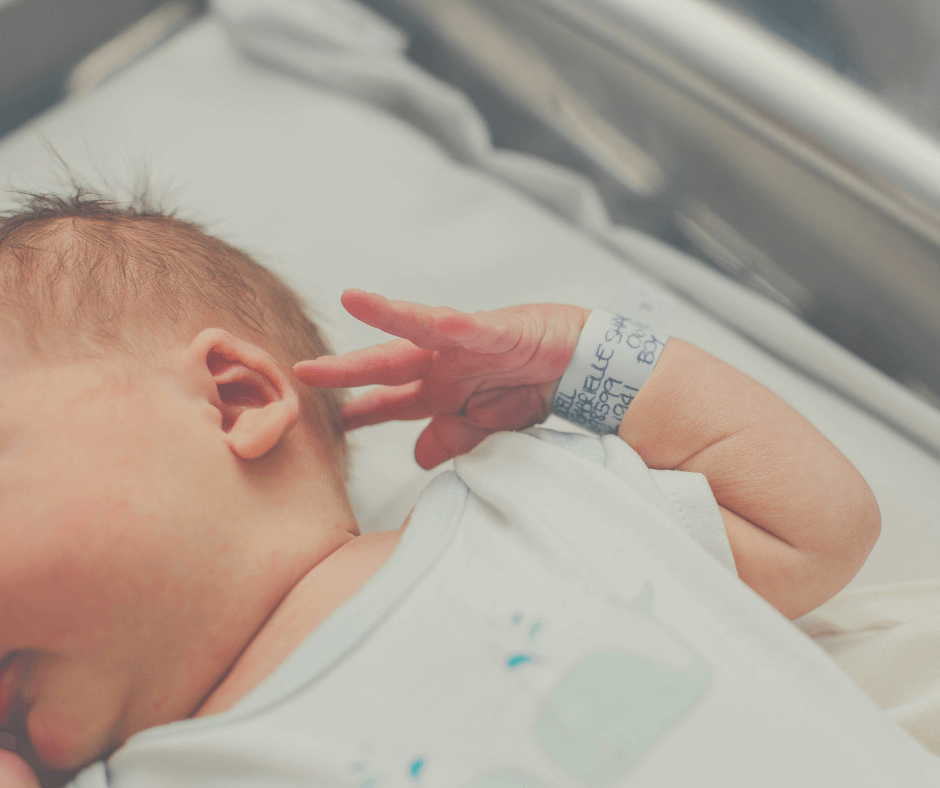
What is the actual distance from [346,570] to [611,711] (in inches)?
8.3

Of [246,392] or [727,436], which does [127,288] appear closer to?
[246,392]

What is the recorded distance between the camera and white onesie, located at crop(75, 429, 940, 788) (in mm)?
466

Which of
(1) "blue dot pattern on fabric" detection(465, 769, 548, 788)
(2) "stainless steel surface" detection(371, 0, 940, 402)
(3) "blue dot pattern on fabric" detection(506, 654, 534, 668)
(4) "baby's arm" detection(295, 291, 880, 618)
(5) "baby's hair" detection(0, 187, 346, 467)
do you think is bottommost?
(1) "blue dot pattern on fabric" detection(465, 769, 548, 788)

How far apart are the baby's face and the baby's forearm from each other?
14.2 inches

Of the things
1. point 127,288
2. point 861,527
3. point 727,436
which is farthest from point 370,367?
point 861,527

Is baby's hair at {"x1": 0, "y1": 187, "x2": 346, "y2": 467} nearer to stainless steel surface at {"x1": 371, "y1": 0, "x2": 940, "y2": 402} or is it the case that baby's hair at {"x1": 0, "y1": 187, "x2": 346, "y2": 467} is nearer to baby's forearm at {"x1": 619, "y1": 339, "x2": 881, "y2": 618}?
baby's forearm at {"x1": 619, "y1": 339, "x2": 881, "y2": 618}

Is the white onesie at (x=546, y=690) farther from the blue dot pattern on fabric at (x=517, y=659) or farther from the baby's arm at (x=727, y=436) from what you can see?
the baby's arm at (x=727, y=436)

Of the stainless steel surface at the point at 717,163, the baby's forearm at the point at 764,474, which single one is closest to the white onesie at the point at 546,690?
the baby's forearm at the point at 764,474

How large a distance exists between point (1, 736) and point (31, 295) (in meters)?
0.34

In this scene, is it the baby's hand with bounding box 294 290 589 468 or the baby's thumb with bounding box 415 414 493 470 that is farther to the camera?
the baby's thumb with bounding box 415 414 493 470

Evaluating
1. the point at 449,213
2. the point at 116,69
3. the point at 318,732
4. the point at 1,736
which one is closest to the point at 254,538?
the point at 318,732

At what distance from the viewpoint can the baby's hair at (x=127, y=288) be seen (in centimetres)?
52

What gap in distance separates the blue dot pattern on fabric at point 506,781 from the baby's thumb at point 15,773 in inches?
12.6

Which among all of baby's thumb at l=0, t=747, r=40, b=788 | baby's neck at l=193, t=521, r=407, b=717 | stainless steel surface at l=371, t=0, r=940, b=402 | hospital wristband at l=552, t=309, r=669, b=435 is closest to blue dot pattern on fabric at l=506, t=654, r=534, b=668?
baby's neck at l=193, t=521, r=407, b=717
